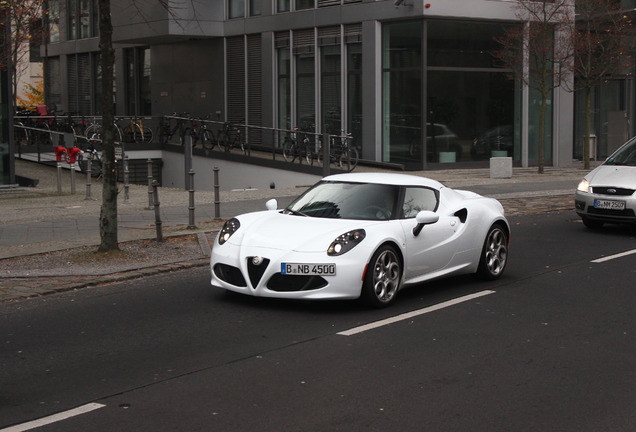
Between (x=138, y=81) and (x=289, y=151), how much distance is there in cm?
1440

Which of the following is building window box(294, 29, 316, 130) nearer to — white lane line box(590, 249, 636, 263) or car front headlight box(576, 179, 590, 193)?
car front headlight box(576, 179, 590, 193)

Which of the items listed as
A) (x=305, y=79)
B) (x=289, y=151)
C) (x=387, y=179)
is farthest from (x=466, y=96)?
(x=387, y=179)

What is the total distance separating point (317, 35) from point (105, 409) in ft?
88.3

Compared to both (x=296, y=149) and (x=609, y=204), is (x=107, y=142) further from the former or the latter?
(x=296, y=149)

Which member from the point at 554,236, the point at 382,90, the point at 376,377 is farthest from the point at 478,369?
the point at 382,90

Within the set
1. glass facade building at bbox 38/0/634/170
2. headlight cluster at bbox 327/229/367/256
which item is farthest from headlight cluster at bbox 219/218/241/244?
glass facade building at bbox 38/0/634/170

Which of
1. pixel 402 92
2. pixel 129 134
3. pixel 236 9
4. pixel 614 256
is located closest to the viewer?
pixel 614 256

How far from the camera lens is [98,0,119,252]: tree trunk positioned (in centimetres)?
1162

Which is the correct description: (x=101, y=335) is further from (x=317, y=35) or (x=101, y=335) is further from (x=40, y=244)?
(x=317, y=35)

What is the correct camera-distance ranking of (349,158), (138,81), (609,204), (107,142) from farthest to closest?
1. (138,81)
2. (349,158)
3. (609,204)
4. (107,142)

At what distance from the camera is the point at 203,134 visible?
108 feet

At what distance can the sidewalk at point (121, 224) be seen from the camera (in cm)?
1069

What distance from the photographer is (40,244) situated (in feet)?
42.3

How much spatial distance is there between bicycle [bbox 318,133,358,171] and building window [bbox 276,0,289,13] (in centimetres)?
717
